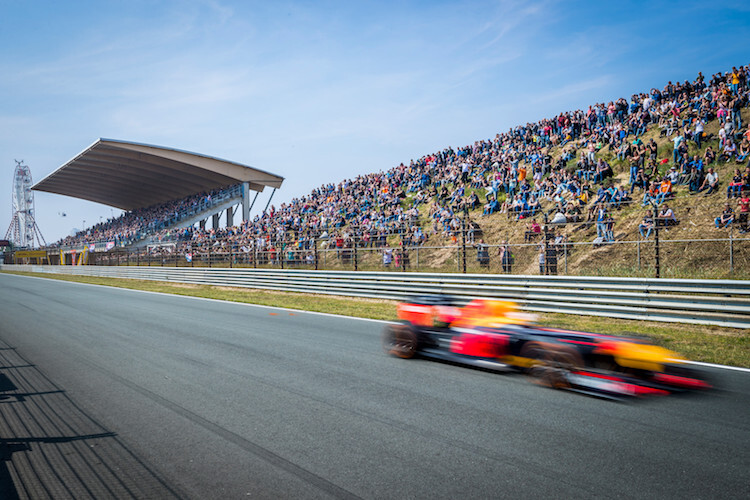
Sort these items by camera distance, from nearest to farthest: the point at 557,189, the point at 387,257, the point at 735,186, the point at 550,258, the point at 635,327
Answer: the point at 635,327 < the point at 550,258 < the point at 735,186 < the point at 387,257 < the point at 557,189

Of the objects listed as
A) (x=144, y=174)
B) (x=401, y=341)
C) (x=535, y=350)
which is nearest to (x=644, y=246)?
(x=401, y=341)

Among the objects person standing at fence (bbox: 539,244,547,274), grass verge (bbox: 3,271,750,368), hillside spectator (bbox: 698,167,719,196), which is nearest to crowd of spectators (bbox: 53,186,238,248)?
grass verge (bbox: 3,271,750,368)

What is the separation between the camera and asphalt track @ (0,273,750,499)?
3.34 m

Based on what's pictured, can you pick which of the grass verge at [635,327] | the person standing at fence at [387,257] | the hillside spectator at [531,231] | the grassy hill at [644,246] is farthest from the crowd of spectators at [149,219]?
the hillside spectator at [531,231]

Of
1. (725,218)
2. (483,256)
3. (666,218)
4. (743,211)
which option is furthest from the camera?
(483,256)

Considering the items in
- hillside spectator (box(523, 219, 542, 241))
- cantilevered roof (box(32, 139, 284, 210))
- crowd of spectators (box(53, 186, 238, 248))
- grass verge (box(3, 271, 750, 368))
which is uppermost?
cantilevered roof (box(32, 139, 284, 210))

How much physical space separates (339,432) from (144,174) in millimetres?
53602

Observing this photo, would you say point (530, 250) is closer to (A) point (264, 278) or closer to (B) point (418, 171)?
(A) point (264, 278)

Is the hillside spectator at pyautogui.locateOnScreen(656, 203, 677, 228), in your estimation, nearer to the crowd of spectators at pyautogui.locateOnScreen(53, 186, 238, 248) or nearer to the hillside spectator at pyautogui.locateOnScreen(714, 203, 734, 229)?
the hillside spectator at pyautogui.locateOnScreen(714, 203, 734, 229)

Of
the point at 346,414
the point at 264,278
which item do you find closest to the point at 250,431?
the point at 346,414

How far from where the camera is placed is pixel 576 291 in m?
10.3

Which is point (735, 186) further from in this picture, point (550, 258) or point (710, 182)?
point (550, 258)

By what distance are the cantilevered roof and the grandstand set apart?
18.4m

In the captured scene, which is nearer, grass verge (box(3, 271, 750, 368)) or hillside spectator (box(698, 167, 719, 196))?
grass verge (box(3, 271, 750, 368))
